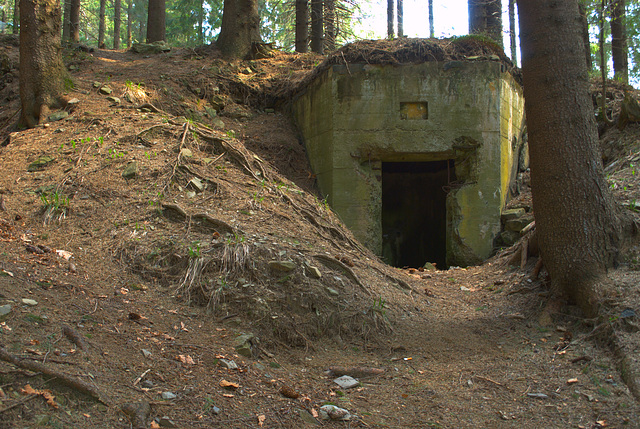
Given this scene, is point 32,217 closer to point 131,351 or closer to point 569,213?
point 131,351

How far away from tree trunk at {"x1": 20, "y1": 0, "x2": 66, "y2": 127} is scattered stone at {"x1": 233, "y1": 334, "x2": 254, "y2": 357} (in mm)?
5502

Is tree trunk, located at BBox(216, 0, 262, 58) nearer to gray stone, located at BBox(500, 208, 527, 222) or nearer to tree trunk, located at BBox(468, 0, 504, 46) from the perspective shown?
tree trunk, located at BBox(468, 0, 504, 46)

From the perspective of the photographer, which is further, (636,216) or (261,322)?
(636,216)

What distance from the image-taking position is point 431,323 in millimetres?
4969

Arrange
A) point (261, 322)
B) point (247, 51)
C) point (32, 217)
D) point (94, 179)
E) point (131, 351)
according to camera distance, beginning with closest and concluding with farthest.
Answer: point (131, 351)
point (261, 322)
point (32, 217)
point (94, 179)
point (247, 51)

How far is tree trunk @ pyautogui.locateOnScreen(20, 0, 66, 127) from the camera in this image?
6973 mm

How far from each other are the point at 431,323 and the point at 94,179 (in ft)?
14.6

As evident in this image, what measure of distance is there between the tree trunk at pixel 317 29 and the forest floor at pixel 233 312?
25.7 ft

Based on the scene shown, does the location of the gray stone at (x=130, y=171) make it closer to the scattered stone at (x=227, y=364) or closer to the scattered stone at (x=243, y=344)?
the scattered stone at (x=243, y=344)

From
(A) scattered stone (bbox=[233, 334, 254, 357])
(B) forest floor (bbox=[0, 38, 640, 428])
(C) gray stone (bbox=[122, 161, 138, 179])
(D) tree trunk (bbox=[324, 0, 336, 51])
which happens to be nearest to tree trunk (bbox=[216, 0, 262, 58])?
(D) tree trunk (bbox=[324, 0, 336, 51])

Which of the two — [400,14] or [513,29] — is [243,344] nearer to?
[513,29]

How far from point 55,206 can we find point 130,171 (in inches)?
42.7

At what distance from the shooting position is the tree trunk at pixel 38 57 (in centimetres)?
697

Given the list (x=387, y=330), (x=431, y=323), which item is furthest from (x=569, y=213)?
(x=387, y=330)
